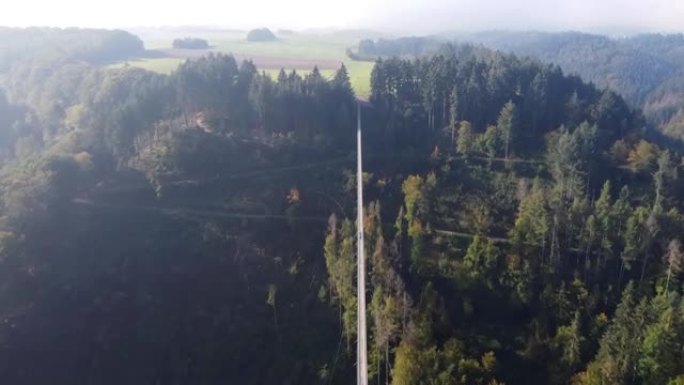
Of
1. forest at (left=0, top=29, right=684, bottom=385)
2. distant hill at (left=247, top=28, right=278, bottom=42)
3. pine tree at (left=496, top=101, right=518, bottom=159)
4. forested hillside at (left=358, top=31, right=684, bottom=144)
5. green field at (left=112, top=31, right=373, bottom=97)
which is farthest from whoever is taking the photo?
forested hillside at (left=358, top=31, right=684, bottom=144)

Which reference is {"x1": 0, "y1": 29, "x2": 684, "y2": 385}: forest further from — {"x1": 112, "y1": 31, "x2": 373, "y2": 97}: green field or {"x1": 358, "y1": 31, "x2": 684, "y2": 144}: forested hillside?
{"x1": 358, "y1": 31, "x2": 684, "y2": 144}: forested hillside

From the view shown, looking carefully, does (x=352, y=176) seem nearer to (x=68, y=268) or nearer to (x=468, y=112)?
(x=468, y=112)

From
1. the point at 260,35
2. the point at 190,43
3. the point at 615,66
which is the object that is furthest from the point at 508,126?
the point at 615,66

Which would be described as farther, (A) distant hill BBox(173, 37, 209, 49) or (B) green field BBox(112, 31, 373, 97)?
(A) distant hill BBox(173, 37, 209, 49)

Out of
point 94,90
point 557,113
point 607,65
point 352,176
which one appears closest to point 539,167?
point 557,113

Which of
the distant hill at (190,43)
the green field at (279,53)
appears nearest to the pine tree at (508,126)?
the green field at (279,53)

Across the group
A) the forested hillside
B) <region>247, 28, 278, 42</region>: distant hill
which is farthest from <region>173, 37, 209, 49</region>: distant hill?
the forested hillside
